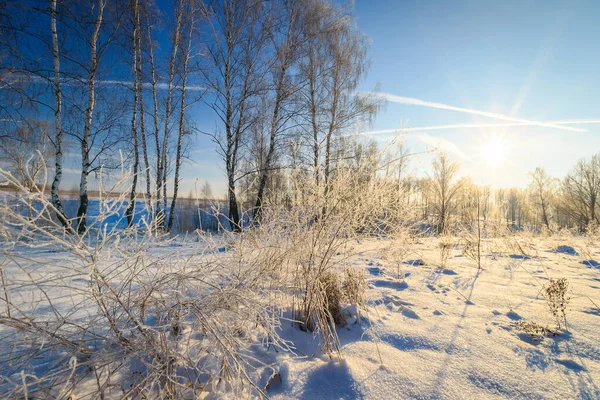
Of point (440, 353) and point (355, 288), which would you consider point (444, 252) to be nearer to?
point (355, 288)

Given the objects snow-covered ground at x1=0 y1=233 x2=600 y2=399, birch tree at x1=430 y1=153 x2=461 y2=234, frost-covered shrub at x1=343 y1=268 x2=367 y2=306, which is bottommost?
snow-covered ground at x1=0 y1=233 x2=600 y2=399

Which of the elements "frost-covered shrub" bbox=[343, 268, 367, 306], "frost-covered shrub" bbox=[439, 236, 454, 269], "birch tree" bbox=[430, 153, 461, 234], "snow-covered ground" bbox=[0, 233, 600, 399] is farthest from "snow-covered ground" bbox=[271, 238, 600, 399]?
"birch tree" bbox=[430, 153, 461, 234]

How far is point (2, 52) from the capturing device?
3498 millimetres

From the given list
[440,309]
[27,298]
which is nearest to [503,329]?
[440,309]

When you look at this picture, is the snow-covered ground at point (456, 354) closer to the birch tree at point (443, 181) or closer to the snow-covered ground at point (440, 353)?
the snow-covered ground at point (440, 353)

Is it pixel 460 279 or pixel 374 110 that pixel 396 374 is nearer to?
pixel 460 279

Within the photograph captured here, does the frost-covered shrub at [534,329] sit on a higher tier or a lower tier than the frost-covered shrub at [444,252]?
lower

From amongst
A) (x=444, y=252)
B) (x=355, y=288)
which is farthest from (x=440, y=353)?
(x=444, y=252)

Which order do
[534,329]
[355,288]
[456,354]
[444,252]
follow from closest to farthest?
[456,354] → [534,329] → [355,288] → [444,252]

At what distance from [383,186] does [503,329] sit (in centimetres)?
143

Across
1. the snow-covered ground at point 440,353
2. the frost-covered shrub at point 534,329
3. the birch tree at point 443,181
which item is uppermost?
the birch tree at point 443,181

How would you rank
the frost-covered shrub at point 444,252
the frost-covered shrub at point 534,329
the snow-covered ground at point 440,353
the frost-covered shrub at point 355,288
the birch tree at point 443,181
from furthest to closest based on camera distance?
the birch tree at point 443,181
the frost-covered shrub at point 444,252
the frost-covered shrub at point 355,288
the frost-covered shrub at point 534,329
the snow-covered ground at point 440,353

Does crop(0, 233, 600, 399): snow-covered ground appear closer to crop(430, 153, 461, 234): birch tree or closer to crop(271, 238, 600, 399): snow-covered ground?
crop(271, 238, 600, 399): snow-covered ground

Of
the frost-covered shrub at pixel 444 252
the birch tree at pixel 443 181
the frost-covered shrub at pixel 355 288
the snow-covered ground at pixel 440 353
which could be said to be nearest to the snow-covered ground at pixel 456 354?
the snow-covered ground at pixel 440 353
